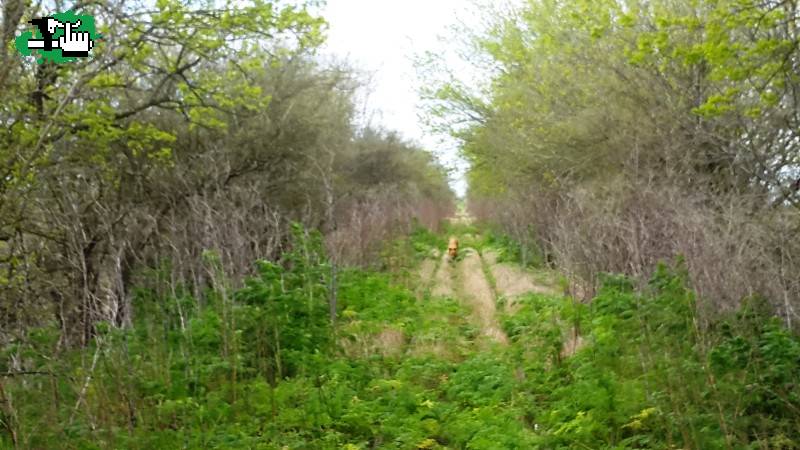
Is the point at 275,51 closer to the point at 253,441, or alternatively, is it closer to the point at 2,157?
the point at 2,157

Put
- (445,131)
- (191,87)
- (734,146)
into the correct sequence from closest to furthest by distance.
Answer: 1. (191,87)
2. (734,146)
3. (445,131)

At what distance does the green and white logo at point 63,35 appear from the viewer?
7.00 meters

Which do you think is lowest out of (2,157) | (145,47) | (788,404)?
(788,404)

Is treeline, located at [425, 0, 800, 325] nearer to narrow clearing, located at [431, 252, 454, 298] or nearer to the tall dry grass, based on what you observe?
the tall dry grass

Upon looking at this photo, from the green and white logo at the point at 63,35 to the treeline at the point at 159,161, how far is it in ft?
0.74

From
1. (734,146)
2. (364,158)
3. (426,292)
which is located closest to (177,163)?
(426,292)

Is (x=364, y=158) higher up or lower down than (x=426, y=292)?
higher up

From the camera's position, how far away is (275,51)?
13922 millimetres

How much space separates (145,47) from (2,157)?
519cm

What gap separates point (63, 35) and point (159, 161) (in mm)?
5081

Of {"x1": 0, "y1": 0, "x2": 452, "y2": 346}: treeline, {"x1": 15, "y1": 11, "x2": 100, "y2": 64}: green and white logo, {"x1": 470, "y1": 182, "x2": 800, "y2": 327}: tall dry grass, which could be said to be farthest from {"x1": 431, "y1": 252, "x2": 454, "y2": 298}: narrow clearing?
{"x1": 15, "y1": 11, "x2": 100, "y2": 64}: green and white logo

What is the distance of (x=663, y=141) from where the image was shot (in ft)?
39.3

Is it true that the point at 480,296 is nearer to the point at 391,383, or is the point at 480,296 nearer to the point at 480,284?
the point at 480,284

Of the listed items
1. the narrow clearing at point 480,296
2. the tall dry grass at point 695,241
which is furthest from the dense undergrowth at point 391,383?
the narrow clearing at point 480,296
